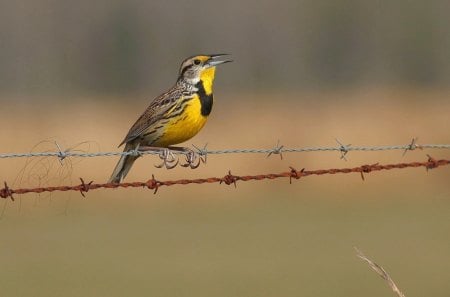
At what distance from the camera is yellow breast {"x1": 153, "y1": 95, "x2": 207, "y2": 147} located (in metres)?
9.99

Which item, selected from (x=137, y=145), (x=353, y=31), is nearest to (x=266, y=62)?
(x=353, y=31)

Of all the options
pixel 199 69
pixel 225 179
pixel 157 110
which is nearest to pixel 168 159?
pixel 157 110

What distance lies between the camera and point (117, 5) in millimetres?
68375

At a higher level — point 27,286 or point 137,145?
point 137,145

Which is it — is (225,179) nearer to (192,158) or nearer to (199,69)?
(192,158)

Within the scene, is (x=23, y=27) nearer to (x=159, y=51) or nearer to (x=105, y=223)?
(x=159, y=51)

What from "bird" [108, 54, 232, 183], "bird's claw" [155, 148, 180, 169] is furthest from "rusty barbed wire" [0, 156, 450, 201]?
"bird" [108, 54, 232, 183]

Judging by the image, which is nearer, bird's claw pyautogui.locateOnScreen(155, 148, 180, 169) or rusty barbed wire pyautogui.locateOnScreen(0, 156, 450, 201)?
rusty barbed wire pyautogui.locateOnScreen(0, 156, 450, 201)

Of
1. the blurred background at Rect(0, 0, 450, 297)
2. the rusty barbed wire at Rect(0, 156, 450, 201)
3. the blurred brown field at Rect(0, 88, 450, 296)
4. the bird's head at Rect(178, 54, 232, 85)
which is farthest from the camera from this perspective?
the blurred brown field at Rect(0, 88, 450, 296)

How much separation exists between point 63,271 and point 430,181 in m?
11.3

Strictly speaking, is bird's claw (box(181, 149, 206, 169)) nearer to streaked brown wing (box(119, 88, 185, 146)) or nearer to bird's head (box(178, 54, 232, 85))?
streaked brown wing (box(119, 88, 185, 146))

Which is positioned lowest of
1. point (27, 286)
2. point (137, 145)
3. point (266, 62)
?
point (27, 286)

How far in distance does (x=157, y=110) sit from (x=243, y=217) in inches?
599

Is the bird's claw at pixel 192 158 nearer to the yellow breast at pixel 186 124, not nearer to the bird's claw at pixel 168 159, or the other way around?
the bird's claw at pixel 168 159
